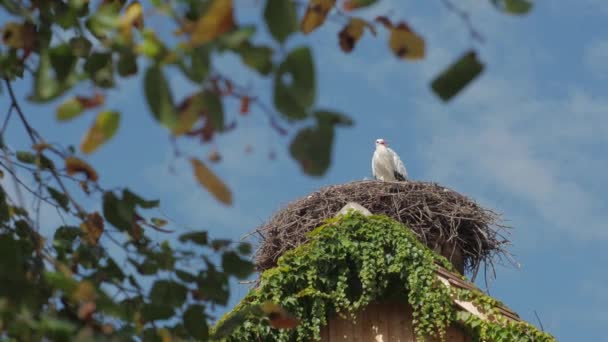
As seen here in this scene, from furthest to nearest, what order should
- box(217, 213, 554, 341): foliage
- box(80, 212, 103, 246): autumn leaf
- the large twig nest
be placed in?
the large twig nest, box(217, 213, 554, 341): foliage, box(80, 212, 103, 246): autumn leaf

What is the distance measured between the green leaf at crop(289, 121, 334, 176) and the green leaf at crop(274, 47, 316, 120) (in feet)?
0.16

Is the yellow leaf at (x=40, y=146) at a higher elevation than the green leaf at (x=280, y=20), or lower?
higher

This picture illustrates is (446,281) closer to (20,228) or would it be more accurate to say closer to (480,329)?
(480,329)

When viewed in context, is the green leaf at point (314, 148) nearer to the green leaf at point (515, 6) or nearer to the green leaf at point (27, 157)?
the green leaf at point (515, 6)

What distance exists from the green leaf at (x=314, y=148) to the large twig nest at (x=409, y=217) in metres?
11.0

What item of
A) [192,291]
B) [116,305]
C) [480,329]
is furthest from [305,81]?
[480,329]

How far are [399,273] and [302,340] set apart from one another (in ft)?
3.33

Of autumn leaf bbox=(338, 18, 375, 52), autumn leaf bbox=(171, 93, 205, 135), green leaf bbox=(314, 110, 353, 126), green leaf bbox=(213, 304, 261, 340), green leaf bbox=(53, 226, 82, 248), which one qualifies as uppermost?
autumn leaf bbox=(338, 18, 375, 52)

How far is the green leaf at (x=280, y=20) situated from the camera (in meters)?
2.63

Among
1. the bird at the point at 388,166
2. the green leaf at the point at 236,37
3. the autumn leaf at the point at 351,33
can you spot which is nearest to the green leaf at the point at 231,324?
the autumn leaf at the point at 351,33

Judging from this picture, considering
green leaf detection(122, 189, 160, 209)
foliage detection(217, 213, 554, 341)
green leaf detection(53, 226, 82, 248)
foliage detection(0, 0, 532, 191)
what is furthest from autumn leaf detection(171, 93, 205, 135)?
foliage detection(217, 213, 554, 341)

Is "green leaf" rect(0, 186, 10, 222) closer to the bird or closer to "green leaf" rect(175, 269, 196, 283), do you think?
"green leaf" rect(175, 269, 196, 283)

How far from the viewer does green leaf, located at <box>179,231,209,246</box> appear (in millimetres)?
3906

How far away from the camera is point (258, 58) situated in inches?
105
